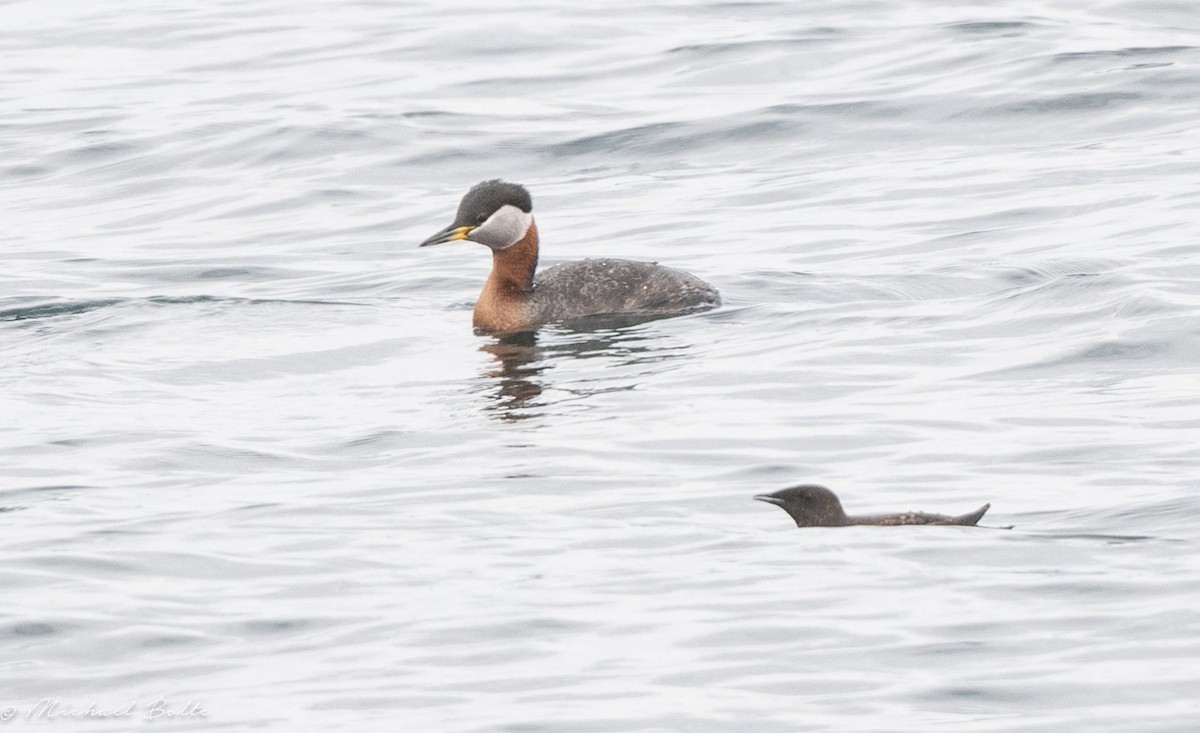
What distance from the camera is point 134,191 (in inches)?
872

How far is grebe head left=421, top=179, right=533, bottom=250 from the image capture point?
53.3ft

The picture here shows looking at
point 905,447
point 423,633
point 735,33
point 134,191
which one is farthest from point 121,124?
point 423,633

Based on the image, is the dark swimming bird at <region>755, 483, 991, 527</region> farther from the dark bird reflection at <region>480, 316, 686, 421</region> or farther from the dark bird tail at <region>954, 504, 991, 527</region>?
the dark bird reflection at <region>480, 316, 686, 421</region>

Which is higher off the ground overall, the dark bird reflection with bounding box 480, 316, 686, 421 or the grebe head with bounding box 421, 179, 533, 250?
the grebe head with bounding box 421, 179, 533, 250

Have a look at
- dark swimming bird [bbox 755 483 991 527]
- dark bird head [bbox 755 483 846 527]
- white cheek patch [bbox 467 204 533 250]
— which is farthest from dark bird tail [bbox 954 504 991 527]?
white cheek patch [bbox 467 204 533 250]

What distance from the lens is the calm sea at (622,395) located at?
8359 mm

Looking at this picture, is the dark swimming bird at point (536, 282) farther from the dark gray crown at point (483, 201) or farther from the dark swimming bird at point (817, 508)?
the dark swimming bird at point (817, 508)

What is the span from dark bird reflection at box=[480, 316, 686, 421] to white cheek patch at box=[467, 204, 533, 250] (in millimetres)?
874

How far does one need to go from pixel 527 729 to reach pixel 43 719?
67.9 inches

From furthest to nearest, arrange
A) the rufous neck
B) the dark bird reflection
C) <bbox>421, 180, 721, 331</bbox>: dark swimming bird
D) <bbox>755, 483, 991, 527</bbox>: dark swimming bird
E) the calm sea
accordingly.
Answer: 1. the rufous neck
2. <bbox>421, 180, 721, 331</bbox>: dark swimming bird
3. the dark bird reflection
4. <bbox>755, 483, 991, 527</bbox>: dark swimming bird
5. the calm sea

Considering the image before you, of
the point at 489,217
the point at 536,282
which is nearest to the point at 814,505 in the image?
the point at 536,282

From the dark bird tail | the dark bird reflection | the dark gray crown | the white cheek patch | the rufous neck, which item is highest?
the dark gray crown

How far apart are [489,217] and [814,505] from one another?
6799 mm

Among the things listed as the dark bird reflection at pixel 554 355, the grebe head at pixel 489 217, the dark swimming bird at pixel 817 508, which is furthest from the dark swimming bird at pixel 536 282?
the dark swimming bird at pixel 817 508
